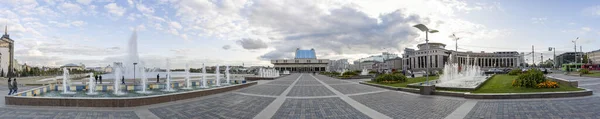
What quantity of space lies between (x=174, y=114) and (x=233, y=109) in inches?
78.1

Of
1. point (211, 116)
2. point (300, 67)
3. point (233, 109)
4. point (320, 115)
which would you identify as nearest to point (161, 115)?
point (211, 116)

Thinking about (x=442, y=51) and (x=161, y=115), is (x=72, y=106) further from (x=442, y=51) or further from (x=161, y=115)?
(x=442, y=51)

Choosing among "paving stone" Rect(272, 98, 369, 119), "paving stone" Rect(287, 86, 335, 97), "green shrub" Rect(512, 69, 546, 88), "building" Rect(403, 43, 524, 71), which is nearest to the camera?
"paving stone" Rect(272, 98, 369, 119)

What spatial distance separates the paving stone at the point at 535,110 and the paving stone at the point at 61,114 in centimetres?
1068

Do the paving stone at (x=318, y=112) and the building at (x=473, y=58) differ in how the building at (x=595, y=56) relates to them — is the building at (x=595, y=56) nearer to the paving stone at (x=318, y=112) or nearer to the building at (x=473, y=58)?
the building at (x=473, y=58)

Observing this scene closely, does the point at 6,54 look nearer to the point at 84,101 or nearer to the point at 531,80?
the point at 84,101

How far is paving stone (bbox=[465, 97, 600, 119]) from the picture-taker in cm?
830

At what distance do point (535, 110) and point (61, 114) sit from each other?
49.6 ft

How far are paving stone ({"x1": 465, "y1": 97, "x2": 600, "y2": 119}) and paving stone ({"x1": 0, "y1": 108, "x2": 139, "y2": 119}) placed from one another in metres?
10.7

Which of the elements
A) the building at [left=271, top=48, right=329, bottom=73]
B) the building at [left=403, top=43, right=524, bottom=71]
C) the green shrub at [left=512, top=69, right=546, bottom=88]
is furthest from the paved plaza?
the building at [left=271, top=48, right=329, bottom=73]

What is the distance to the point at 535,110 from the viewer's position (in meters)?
9.09

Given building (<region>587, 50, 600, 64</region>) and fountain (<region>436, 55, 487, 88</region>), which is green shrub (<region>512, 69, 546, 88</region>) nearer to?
fountain (<region>436, 55, 487, 88</region>)

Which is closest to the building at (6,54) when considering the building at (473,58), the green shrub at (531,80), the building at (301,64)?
the building at (301,64)

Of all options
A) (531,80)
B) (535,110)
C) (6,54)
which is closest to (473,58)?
(531,80)
